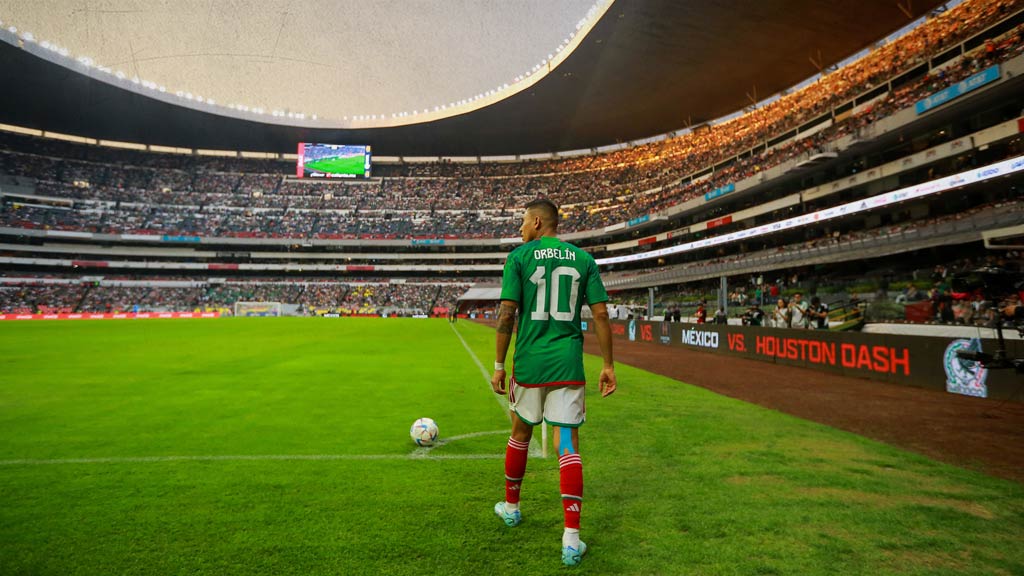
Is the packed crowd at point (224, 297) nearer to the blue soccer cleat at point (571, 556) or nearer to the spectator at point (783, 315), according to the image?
the spectator at point (783, 315)

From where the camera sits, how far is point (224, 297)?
2628 inches

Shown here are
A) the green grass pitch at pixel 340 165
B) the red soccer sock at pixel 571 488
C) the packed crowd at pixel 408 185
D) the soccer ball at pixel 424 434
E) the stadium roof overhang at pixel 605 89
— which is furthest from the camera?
the green grass pitch at pixel 340 165

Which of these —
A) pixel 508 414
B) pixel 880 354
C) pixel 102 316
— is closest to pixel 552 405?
pixel 508 414

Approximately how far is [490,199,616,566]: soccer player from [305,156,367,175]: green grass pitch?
71.5 m

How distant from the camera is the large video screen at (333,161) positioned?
68.8 meters

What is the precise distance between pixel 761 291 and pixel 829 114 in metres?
25.2

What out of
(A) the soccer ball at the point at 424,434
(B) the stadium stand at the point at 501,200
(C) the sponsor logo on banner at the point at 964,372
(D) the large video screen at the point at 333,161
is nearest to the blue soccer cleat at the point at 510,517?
(A) the soccer ball at the point at 424,434

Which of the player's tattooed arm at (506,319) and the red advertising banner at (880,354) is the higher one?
the player's tattooed arm at (506,319)

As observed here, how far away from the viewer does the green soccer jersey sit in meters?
3.31

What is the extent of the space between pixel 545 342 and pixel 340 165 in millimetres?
72761

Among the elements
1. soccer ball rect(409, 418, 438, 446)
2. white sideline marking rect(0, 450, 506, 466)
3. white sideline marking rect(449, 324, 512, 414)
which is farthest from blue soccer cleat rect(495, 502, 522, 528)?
white sideline marking rect(449, 324, 512, 414)

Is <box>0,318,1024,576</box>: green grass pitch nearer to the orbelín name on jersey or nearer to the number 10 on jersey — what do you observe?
the number 10 on jersey

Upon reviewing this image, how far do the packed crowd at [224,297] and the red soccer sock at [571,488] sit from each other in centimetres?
6522

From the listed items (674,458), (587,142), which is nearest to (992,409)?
(674,458)
